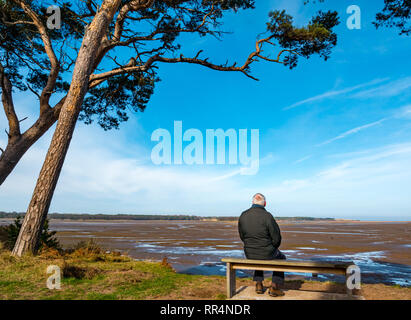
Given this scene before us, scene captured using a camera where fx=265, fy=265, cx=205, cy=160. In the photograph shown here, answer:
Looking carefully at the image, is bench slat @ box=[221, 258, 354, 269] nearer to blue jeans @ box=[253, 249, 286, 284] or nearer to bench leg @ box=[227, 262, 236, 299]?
bench leg @ box=[227, 262, 236, 299]

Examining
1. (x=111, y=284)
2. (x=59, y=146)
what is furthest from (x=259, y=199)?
(x=59, y=146)

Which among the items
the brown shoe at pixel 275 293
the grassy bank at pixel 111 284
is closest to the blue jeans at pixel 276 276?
the brown shoe at pixel 275 293

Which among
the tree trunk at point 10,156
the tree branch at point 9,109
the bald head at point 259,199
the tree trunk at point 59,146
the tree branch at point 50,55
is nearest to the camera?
the bald head at point 259,199

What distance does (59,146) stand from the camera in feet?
22.9

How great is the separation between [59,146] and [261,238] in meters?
5.68

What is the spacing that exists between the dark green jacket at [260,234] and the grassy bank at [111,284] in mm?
1100

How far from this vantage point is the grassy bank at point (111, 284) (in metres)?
4.52

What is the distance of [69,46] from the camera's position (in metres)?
10.4

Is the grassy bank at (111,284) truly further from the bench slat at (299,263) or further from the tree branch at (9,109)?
the tree branch at (9,109)

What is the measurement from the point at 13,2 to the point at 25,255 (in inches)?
375

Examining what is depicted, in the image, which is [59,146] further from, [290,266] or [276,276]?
[290,266]

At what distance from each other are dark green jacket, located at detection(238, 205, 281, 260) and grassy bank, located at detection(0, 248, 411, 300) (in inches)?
43.3
